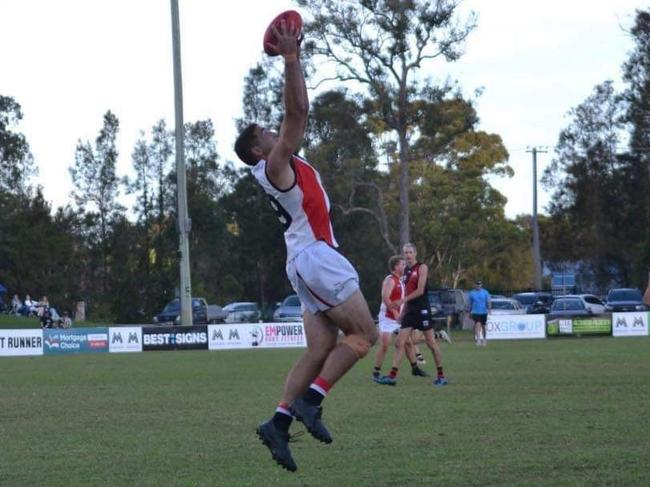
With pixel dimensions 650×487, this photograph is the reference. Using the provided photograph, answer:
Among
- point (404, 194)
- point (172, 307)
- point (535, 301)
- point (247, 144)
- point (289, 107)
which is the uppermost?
point (404, 194)

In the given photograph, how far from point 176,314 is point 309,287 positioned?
5476 centimetres

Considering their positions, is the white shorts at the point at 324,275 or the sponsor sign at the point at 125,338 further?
the sponsor sign at the point at 125,338

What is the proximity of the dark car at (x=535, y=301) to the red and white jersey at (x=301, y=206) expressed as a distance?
2134 inches

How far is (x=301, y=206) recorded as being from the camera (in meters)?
8.54

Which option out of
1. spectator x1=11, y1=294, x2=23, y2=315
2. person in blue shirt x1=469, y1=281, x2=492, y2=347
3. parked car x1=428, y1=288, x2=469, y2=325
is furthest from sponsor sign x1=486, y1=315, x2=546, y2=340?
spectator x1=11, y1=294, x2=23, y2=315

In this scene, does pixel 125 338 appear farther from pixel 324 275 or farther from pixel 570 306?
pixel 324 275

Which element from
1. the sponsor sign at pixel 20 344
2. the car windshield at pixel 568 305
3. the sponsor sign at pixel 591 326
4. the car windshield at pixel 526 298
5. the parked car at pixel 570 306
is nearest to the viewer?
the sponsor sign at pixel 20 344

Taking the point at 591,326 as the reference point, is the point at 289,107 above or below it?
above

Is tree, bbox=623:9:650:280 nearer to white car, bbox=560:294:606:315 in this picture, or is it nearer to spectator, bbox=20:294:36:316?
white car, bbox=560:294:606:315

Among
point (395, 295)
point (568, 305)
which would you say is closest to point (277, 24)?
point (395, 295)

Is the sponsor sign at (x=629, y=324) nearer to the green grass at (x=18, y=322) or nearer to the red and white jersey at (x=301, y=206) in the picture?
the green grass at (x=18, y=322)

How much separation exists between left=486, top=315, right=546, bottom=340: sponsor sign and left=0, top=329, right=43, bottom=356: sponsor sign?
15428mm

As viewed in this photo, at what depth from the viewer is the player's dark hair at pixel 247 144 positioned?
8617 mm

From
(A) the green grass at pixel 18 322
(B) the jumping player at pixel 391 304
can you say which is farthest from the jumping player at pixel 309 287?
(A) the green grass at pixel 18 322
